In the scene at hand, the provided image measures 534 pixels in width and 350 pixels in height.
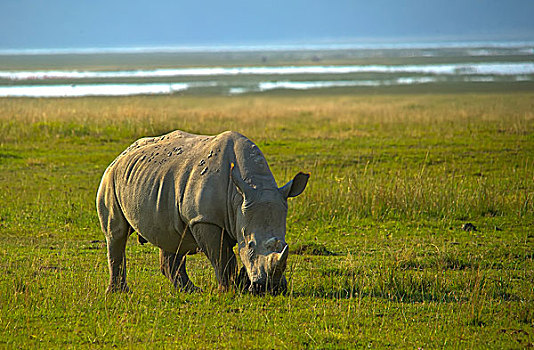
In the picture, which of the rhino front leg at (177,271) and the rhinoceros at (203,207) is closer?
the rhinoceros at (203,207)

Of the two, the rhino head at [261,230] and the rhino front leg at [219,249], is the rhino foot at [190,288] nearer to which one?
the rhino front leg at [219,249]

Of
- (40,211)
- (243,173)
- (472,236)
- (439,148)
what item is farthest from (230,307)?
(439,148)

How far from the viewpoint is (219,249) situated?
805 cm

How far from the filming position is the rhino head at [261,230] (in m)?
7.45

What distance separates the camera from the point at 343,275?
30.2 ft

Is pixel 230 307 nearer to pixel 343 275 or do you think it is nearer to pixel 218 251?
pixel 218 251

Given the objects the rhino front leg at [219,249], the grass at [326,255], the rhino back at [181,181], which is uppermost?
the rhino back at [181,181]

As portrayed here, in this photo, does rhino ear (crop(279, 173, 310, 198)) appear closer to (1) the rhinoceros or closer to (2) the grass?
(1) the rhinoceros

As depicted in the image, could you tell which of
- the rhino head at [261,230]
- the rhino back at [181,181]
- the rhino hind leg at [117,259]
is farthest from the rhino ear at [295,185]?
the rhino hind leg at [117,259]

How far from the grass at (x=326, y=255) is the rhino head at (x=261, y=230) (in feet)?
1.36

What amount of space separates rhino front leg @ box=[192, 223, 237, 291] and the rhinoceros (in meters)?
0.01

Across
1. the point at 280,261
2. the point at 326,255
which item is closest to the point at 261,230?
the point at 280,261

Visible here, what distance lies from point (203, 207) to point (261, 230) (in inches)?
27.8

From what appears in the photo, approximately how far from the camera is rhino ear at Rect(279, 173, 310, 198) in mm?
7809
